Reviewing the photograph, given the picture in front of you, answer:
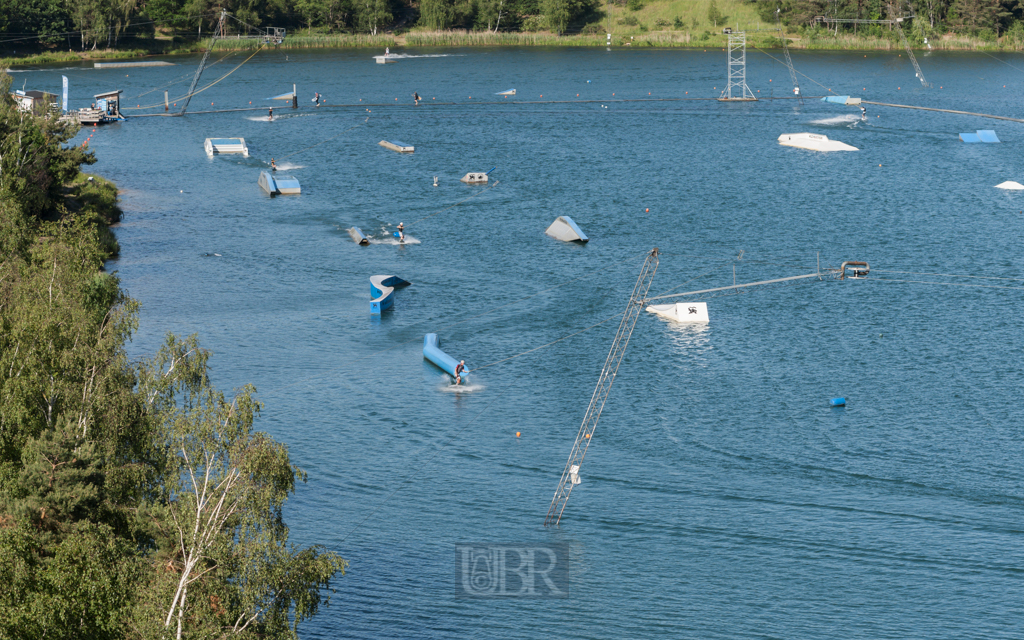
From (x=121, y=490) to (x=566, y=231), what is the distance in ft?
250

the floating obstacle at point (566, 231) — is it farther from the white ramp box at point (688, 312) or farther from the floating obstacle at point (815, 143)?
the floating obstacle at point (815, 143)

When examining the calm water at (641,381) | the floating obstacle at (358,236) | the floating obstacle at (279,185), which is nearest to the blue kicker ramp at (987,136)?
the calm water at (641,381)

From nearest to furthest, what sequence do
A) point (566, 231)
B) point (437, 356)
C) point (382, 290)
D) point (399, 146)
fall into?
point (437, 356), point (382, 290), point (566, 231), point (399, 146)

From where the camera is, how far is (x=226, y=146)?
6629 inches

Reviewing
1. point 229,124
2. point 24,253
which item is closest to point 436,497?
point 24,253

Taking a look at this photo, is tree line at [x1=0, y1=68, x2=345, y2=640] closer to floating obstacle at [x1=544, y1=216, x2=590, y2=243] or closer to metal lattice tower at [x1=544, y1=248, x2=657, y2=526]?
metal lattice tower at [x1=544, y1=248, x2=657, y2=526]

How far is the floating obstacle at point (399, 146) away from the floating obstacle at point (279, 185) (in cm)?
2446

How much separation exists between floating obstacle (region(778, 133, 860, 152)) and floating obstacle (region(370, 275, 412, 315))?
3437 inches

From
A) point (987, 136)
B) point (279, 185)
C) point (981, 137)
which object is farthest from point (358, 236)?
point (987, 136)

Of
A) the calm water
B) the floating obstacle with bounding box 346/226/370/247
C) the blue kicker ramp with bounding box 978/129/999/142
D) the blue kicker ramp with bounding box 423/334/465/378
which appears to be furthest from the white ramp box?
the blue kicker ramp with bounding box 978/129/999/142

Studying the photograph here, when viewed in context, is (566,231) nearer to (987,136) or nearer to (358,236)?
(358,236)

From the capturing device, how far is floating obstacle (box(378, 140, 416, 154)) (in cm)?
16675

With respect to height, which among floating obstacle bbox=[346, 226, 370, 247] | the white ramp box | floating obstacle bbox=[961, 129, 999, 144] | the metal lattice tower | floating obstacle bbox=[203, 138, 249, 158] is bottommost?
the metal lattice tower

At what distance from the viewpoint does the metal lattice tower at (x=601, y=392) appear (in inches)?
2586
